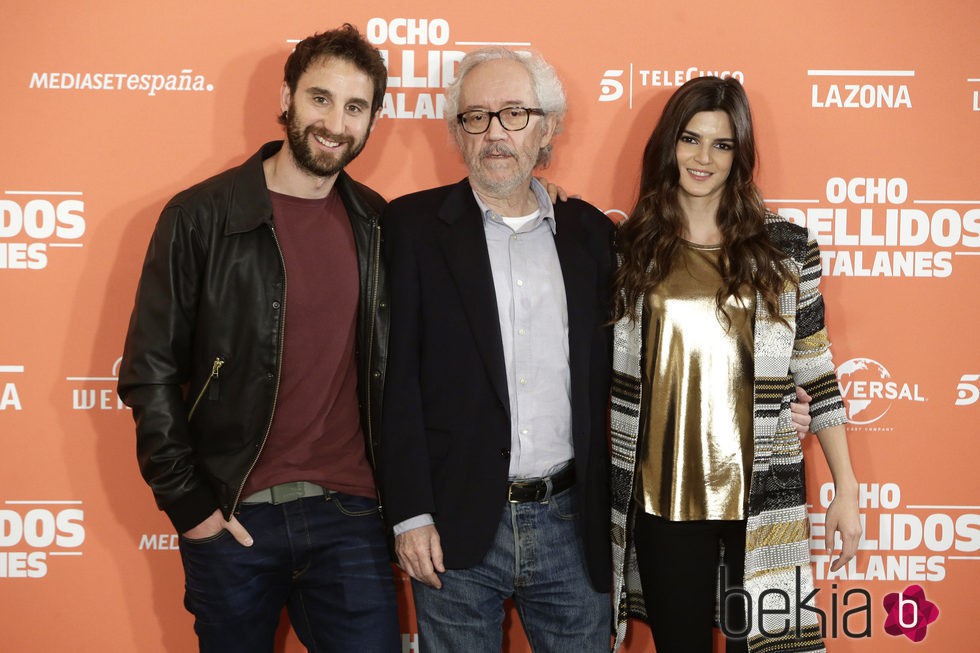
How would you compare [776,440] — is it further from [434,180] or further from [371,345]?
[434,180]

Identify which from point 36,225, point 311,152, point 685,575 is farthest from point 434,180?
point 685,575

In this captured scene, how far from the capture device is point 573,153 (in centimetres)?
284

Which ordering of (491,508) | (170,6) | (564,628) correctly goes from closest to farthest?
(491,508) < (564,628) < (170,6)

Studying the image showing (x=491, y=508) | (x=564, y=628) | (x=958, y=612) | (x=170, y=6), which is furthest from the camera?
(x=958, y=612)

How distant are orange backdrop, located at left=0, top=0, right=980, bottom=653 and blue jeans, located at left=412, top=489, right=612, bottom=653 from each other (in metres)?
0.72

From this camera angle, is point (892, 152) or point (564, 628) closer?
point (564, 628)

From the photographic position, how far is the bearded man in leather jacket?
209 cm

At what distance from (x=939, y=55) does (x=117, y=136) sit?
9.17ft

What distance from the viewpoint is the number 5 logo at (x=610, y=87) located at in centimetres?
280

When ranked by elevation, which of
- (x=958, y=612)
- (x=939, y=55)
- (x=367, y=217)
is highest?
(x=939, y=55)

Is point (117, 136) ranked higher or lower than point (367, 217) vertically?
higher

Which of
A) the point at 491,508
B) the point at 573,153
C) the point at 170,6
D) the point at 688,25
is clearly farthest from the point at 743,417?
the point at 170,6

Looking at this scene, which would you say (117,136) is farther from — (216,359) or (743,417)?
(743,417)

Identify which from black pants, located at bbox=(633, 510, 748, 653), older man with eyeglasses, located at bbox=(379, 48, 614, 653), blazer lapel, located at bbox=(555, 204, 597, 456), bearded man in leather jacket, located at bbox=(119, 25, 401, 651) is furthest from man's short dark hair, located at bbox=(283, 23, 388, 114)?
black pants, located at bbox=(633, 510, 748, 653)
